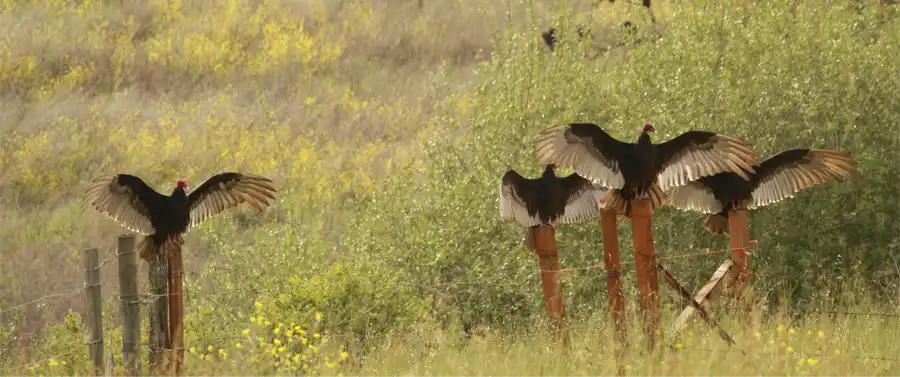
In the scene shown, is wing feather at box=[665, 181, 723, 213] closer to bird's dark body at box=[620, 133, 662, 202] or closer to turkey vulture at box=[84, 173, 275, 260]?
bird's dark body at box=[620, 133, 662, 202]

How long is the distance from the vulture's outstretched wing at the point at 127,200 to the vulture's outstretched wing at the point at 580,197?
293 cm

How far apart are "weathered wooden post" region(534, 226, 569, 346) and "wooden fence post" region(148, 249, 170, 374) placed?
8.60 ft

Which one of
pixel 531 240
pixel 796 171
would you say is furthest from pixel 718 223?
pixel 531 240

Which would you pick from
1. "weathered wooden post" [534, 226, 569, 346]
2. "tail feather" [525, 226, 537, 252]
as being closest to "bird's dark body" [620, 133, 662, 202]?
"weathered wooden post" [534, 226, 569, 346]

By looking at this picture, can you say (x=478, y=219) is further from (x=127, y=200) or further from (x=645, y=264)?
(x=645, y=264)

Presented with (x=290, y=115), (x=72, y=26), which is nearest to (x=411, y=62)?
(x=290, y=115)

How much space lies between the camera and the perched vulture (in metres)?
8.85

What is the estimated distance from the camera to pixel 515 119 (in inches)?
599

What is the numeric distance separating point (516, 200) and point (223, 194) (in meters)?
2.26

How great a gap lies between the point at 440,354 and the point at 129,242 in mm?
2280

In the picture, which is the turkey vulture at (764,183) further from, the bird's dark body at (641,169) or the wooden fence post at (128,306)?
the wooden fence post at (128,306)

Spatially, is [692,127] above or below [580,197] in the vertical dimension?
above

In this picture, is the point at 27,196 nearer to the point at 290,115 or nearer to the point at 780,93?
the point at 290,115

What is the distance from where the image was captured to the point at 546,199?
890cm
